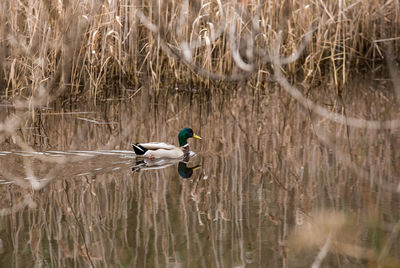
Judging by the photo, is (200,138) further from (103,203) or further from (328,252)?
(328,252)

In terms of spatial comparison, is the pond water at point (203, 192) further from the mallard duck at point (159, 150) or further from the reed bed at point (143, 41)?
the reed bed at point (143, 41)

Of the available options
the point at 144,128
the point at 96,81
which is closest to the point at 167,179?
the point at 144,128

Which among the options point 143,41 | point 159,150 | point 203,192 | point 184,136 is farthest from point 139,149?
point 143,41

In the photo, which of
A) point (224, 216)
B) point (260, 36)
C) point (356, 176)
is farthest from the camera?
point (260, 36)

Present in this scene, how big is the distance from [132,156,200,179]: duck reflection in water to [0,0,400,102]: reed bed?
4.92ft

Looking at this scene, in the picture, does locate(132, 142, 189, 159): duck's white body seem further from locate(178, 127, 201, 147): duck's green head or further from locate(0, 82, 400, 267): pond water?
locate(178, 127, 201, 147): duck's green head

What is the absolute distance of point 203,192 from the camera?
4.34 meters

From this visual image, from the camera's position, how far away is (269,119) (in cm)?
689

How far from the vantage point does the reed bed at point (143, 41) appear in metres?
7.02

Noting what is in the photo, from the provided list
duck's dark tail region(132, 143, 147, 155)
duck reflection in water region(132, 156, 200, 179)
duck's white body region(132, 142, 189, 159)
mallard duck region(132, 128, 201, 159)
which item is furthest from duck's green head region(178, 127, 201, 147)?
duck's dark tail region(132, 143, 147, 155)

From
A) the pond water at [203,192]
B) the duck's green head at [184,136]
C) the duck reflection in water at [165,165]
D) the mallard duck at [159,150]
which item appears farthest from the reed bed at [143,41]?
the duck reflection in water at [165,165]

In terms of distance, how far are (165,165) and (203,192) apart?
1.14 metres

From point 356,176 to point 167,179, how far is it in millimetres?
1288

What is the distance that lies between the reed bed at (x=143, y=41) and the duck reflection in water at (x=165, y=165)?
150 cm
